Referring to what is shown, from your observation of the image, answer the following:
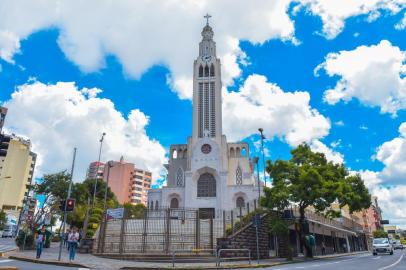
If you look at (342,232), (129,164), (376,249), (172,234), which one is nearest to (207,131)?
(342,232)

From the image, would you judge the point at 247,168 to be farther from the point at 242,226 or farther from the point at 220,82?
the point at 242,226

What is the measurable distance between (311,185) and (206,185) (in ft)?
116

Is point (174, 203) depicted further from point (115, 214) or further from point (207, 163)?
point (115, 214)

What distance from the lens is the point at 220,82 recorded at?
66375 mm

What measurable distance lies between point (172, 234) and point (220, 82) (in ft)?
161

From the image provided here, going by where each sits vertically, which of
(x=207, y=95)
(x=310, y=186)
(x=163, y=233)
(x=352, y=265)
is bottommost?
(x=352, y=265)

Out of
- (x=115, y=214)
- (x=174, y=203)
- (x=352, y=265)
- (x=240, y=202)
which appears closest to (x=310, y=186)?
(x=352, y=265)

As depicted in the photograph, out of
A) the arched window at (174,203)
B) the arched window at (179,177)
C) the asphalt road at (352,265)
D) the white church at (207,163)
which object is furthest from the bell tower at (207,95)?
the asphalt road at (352,265)

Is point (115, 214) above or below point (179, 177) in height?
below

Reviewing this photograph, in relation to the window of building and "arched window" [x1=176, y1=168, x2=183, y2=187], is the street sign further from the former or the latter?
"arched window" [x1=176, y1=168, x2=183, y2=187]

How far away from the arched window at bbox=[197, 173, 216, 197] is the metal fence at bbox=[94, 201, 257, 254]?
114 feet

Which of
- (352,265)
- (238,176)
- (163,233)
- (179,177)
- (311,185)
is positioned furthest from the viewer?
(179,177)

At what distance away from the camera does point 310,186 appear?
74.6 feet

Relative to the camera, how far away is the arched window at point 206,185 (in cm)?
5634
